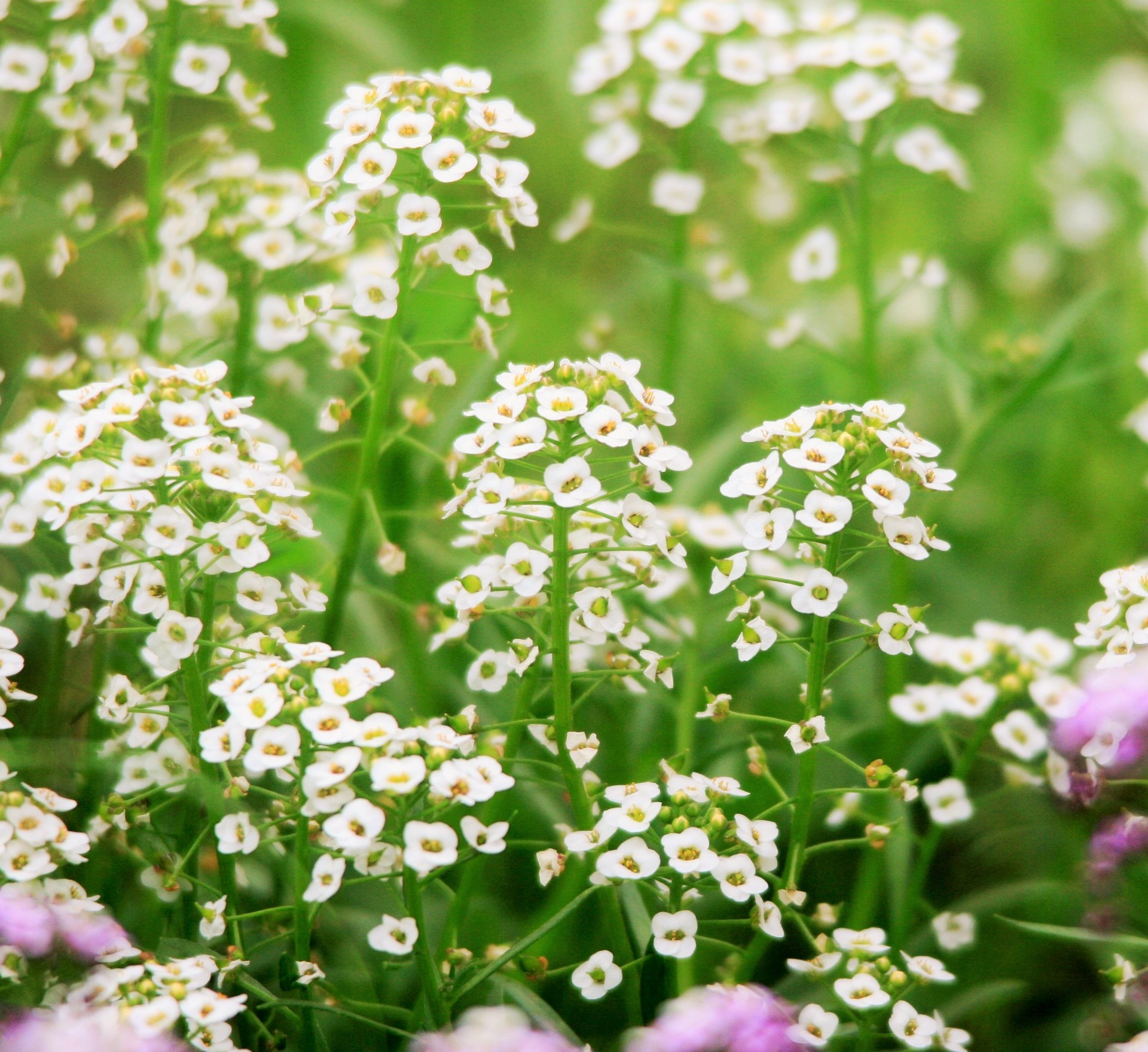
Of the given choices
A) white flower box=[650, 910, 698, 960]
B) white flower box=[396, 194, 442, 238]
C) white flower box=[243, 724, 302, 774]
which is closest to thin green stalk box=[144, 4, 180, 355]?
white flower box=[396, 194, 442, 238]

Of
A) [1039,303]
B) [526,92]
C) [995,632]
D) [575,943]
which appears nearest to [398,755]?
[575,943]

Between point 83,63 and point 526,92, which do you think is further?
point 526,92

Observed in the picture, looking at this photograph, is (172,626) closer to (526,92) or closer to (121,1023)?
(121,1023)

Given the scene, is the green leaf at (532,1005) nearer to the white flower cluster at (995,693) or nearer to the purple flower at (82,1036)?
the purple flower at (82,1036)

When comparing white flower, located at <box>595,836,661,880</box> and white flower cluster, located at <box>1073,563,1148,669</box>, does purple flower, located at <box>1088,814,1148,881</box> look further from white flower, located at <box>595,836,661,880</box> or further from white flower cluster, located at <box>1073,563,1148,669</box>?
white flower, located at <box>595,836,661,880</box>

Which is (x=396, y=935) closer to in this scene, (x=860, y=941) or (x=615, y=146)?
(x=860, y=941)

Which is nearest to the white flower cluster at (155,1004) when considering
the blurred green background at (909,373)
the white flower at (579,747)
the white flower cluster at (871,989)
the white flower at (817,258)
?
the blurred green background at (909,373)

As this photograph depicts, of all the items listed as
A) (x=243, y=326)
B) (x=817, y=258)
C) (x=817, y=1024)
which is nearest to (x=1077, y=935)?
(x=817, y=1024)
